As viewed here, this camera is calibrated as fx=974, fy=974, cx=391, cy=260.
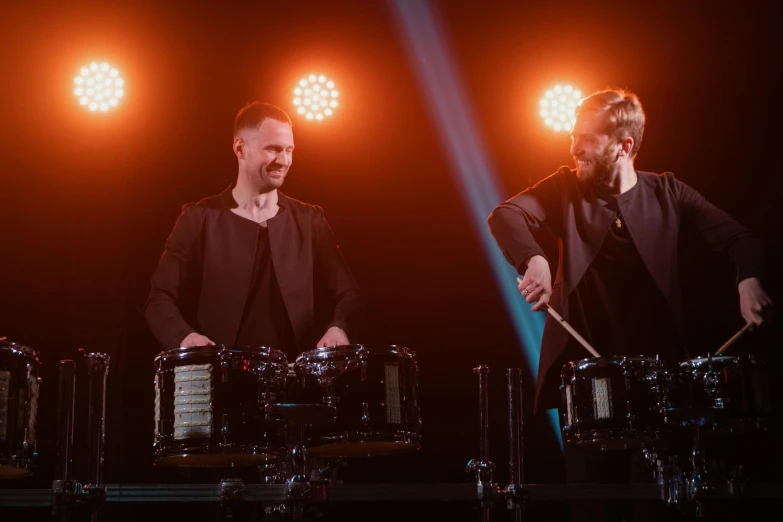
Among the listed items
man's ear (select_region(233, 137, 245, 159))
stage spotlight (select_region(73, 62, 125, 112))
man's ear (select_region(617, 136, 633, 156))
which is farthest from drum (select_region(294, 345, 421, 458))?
stage spotlight (select_region(73, 62, 125, 112))

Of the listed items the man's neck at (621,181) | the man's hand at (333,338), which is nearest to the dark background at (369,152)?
the man's neck at (621,181)

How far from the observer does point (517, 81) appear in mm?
5727

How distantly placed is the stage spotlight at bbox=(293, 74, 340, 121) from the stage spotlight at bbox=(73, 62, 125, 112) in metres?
1.02

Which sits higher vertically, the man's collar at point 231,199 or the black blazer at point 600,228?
the man's collar at point 231,199

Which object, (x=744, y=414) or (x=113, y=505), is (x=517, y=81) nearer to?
(x=744, y=414)

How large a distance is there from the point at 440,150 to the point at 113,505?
2.65 m

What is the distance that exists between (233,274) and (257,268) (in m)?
0.13

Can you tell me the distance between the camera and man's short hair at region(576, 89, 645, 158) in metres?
5.42

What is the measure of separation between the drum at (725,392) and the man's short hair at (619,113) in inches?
61.6

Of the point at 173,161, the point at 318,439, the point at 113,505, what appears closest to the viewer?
the point at 318,439

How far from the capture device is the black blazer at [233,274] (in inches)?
205

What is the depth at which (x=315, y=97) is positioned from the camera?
570 cm

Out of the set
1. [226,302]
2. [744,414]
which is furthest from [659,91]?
[226,302]

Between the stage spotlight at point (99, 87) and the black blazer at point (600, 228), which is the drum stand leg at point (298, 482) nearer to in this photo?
the black blazer at point (600, 228)
